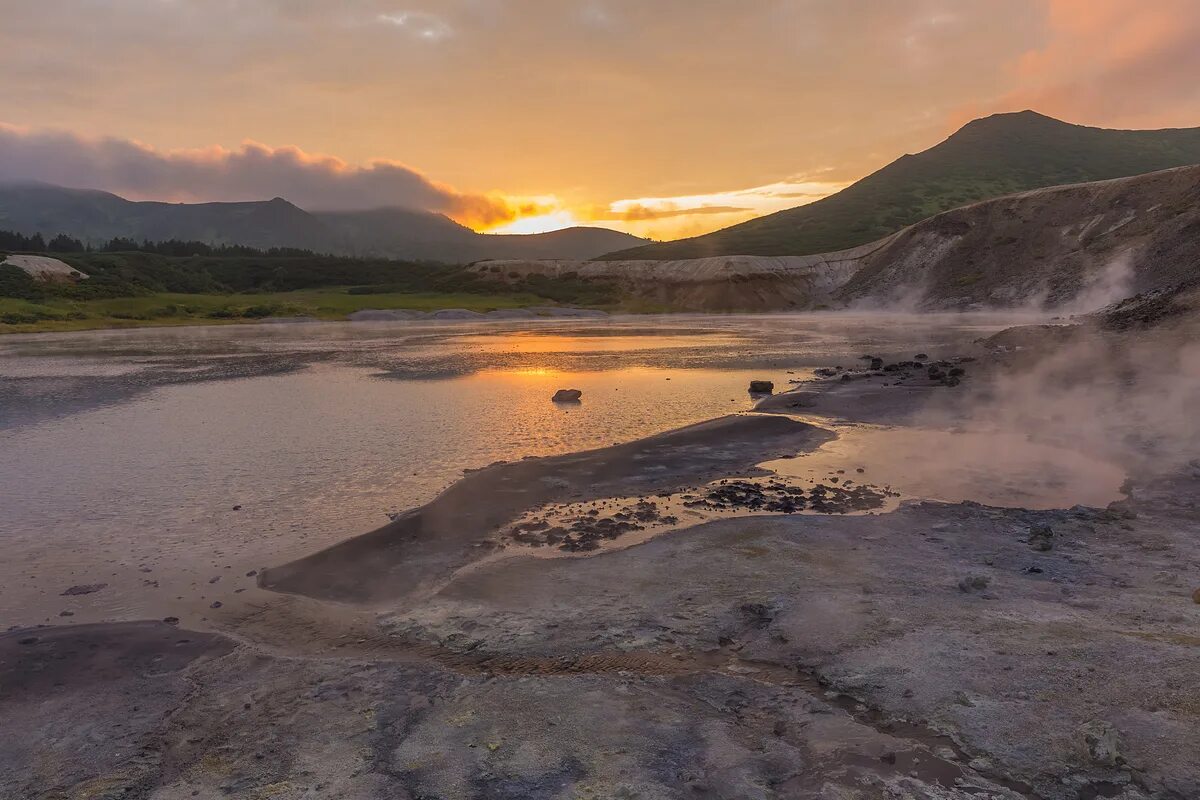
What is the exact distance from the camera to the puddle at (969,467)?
12711mm

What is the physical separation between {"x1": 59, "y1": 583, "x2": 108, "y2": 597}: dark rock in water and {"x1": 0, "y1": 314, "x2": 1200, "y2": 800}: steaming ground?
4.38ft

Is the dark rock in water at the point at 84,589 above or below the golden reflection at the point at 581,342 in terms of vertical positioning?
below

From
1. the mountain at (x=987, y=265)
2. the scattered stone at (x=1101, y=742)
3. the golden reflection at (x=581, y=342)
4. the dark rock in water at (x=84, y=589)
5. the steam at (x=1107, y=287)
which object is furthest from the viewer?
the mountain at (x=987, y=265)

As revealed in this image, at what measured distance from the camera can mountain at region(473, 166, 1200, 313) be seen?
217ft

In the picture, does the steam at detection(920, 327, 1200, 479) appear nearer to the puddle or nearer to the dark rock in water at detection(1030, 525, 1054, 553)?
the puddle

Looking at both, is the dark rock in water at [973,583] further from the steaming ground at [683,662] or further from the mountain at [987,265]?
the mountain at [987,265]

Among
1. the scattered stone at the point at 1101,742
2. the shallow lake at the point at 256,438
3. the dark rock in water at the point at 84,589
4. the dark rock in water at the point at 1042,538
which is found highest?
the dark rock in water at the point at 1042,538

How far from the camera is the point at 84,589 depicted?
31.2ft

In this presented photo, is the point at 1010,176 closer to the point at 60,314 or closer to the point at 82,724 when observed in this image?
the point at 60,314

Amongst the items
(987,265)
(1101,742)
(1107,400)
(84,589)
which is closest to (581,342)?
(1107,400)

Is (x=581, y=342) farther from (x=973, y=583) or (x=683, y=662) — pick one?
(x=683, y=662)

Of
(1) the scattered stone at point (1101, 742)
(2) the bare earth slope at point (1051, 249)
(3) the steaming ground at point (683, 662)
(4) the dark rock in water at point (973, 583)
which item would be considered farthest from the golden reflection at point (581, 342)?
(1) the scattered stone at point (1101, 742)

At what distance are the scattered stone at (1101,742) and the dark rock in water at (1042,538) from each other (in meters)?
4.74

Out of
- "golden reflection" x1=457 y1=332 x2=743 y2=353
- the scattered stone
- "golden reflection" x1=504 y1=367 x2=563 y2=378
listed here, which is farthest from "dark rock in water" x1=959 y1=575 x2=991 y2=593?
"golden reflection" x1=457 y1=332 x2=743 y2=353
